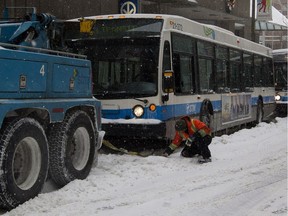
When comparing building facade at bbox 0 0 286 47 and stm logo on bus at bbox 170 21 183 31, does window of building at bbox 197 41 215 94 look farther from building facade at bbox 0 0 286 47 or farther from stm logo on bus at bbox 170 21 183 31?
building facade at bbox 0 0 286 47

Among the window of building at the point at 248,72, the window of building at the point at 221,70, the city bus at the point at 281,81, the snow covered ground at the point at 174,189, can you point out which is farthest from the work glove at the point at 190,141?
the city bus at the point at 281,81

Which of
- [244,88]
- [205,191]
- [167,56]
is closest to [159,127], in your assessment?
[167,56]

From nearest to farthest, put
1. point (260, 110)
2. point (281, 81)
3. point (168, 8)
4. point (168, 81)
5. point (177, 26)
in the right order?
point (168, 81), point (177, 26), point (260, 110), point (281, 81), point (168, 8)

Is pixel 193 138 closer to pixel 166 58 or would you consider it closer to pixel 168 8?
pixel 166 58

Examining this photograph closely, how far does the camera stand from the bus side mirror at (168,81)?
8.98 meters

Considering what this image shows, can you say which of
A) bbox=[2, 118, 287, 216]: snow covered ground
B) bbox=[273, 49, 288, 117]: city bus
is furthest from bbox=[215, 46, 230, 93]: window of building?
bbox=[273, 49, 288, 117]: city bus

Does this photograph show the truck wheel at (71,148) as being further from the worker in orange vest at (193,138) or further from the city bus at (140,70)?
the worker in orange vest at (193,138)

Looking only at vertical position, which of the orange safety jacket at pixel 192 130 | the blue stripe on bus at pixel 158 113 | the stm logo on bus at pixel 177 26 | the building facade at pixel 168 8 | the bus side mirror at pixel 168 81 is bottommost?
the orange safety jacket at pixel 192 130

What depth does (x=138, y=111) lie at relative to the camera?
370 inches

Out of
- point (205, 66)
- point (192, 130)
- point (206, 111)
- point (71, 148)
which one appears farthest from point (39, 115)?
point (205, 66)

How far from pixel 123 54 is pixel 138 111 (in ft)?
3.83

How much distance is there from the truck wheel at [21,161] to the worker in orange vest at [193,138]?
359 cm

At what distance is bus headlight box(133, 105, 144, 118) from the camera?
939 cm

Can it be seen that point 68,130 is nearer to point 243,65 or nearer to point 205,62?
point 205,62
